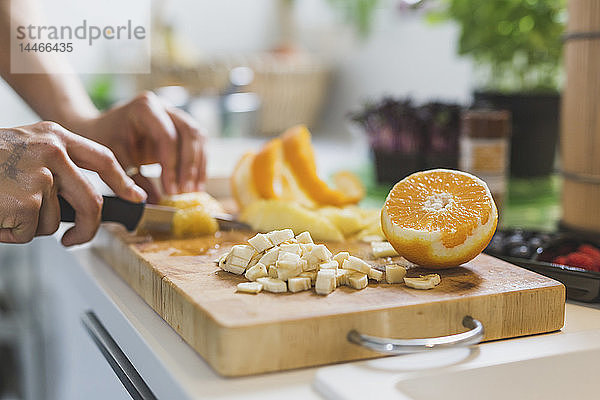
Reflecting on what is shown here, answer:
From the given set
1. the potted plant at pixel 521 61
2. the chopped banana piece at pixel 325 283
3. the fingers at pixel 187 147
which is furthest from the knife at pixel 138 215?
the potted plant at pixel 521 61

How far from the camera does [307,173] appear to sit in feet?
3.48

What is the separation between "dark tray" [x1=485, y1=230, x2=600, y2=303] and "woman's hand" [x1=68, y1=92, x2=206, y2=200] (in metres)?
0.46

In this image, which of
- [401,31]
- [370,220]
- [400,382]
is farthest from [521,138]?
[401,31]

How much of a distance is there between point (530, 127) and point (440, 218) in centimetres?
83

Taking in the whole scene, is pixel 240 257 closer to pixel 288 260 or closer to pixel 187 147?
pixel 288 260

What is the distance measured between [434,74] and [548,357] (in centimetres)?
209

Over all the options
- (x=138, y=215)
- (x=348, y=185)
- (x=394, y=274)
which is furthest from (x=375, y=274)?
(x=348, y=185)

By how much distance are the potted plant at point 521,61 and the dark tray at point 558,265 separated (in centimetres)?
53

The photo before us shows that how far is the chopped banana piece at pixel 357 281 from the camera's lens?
0.65 metres

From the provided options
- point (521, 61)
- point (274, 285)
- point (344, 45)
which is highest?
point (344, 45)

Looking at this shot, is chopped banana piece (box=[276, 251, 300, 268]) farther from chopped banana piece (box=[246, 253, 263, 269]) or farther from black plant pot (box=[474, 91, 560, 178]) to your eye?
black plant pot (box=[474, 91, 560, 178])

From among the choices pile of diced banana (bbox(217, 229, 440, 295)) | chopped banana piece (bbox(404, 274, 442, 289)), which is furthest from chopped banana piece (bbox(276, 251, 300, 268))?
chopped banana piece (bbox(404, 274, 442, 289))

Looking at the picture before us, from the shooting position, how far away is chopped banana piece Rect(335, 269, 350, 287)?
66 cm

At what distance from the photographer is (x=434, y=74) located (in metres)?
2.60
